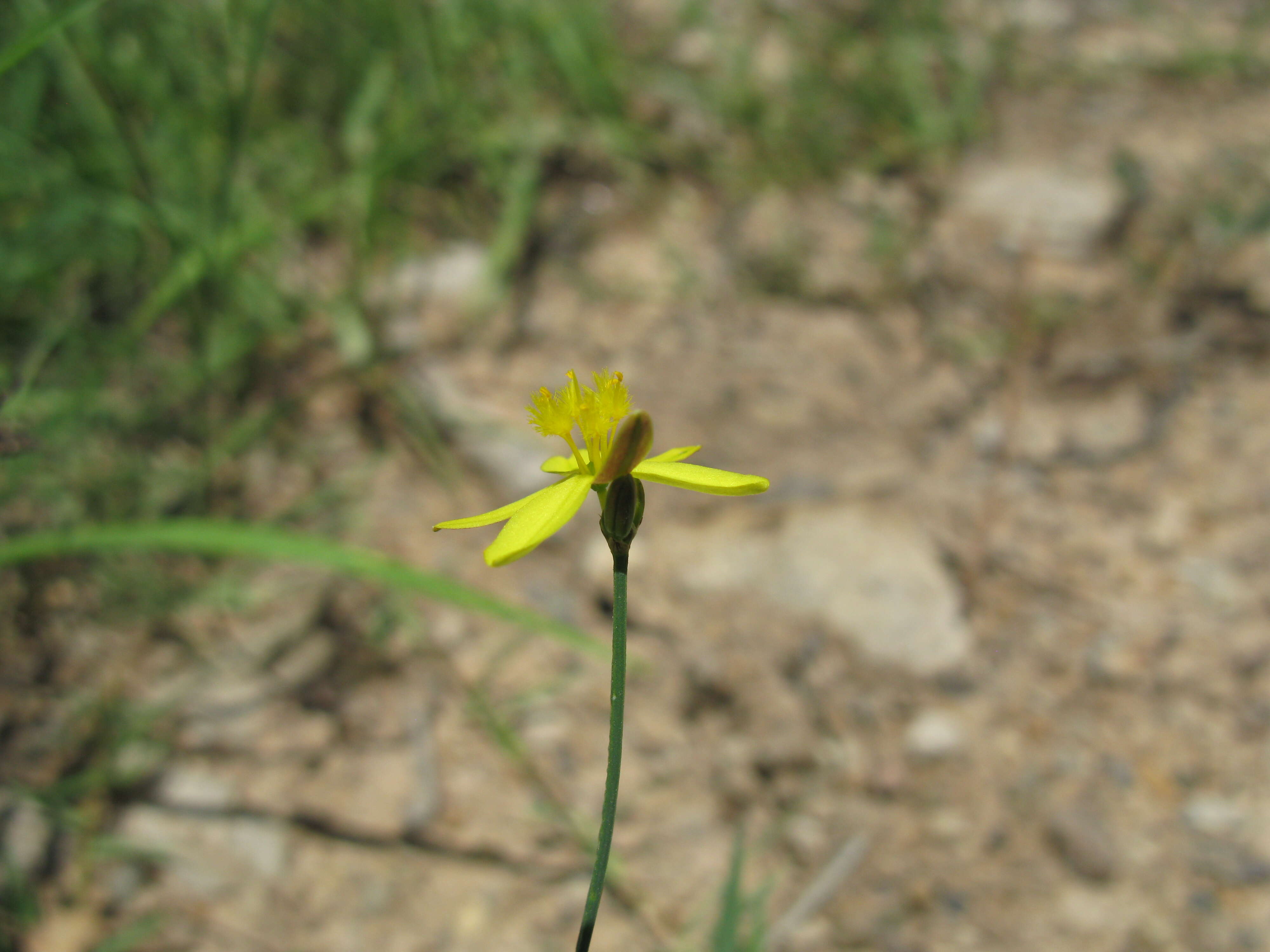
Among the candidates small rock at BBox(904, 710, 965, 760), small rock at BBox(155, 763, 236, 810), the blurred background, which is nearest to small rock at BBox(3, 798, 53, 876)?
the blurred background

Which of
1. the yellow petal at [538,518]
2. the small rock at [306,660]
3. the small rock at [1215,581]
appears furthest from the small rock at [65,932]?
the small rock at [1215,581]

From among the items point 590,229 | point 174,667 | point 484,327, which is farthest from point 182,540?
point 590,229

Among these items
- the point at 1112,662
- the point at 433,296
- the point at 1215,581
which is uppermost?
the point at 433,296

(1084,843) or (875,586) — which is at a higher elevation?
(875,586)

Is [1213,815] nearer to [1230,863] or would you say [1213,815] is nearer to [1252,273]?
[1230,863]

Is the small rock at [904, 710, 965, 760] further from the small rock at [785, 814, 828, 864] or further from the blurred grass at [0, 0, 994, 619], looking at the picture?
the blurred grass at [0, 0, 994, 619]

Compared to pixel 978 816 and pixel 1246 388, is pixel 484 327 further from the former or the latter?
pixel 1246 388

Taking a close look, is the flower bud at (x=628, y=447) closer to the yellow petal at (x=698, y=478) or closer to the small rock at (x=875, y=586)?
the yellow petal at (x=698, y=478)

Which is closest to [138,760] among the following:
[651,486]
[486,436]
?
[486,436]
